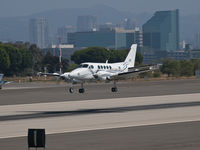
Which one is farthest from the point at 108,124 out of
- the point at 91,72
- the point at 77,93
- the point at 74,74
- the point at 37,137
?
the point at 77,93

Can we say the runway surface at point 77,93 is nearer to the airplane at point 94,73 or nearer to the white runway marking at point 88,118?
the airplane at point 94,73

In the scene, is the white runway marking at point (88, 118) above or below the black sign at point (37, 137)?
below

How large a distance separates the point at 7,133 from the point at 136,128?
6699 millimetres

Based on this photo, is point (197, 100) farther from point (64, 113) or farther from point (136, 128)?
point (136, 128)

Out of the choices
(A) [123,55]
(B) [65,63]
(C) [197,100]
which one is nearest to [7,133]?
(C) [197,100]

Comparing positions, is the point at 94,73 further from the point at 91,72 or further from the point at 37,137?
the point at 37,137

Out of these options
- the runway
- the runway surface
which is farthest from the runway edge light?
the runway surface

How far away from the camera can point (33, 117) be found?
37.3 metres

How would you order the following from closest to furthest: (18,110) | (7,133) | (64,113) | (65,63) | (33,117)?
(7,133) < (33,117) < (64,113) < (18,110) < (65,63)

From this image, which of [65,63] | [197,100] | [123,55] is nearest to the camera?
[197,100]

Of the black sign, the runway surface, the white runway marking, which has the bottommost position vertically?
the runway surface

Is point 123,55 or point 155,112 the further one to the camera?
point 123,55

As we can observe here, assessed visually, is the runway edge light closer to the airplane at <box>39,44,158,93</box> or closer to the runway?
the runway

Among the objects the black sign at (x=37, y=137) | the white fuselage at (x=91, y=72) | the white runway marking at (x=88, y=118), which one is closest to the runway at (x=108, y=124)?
the white runway marking at (x=88, y=118)
